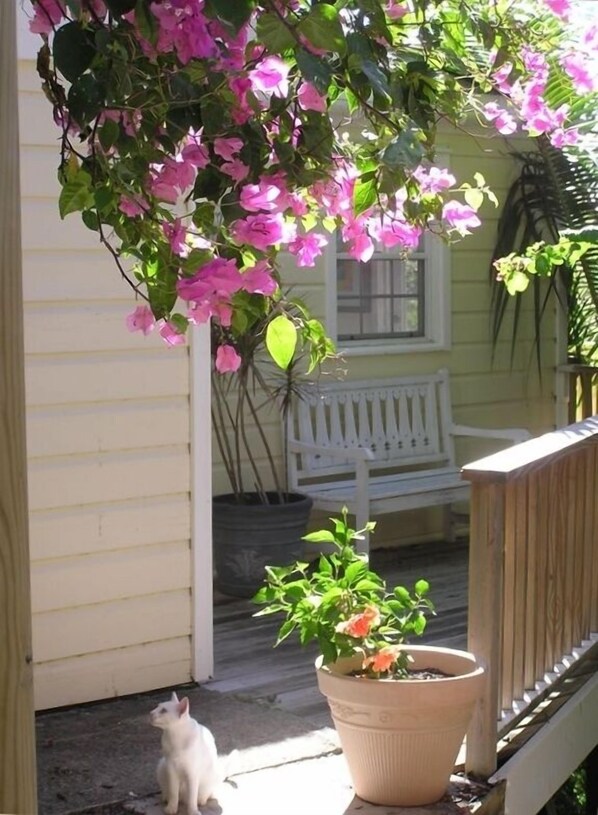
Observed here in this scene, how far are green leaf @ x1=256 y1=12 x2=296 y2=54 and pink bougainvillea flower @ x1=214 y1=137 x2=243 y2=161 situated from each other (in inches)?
10.3

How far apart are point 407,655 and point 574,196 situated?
4762 millimetres

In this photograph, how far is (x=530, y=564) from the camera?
4.00 meters

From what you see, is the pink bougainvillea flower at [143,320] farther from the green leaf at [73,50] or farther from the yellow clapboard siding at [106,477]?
the yellow clapboard siding at [106,477]

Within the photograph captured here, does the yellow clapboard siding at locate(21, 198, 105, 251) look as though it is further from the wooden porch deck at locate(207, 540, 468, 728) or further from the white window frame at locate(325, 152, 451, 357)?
the white window frame at locate(325, 152, 451, 357)

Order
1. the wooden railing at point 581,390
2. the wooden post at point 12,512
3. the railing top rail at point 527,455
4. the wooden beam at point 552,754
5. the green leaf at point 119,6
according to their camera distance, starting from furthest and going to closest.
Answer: the wooden railing at point 581,390
the wooden beam at point 552,754
the railing top rail at point 527,455
the green leaf at point 119,6
the wooden post at point 12,512

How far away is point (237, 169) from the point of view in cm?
178

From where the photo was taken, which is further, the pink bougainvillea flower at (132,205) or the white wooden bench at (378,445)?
the white wooden bench at (378,445)

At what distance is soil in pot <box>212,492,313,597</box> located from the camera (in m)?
6.12

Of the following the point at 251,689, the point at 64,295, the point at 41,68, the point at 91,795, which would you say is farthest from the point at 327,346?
the point at 251,689

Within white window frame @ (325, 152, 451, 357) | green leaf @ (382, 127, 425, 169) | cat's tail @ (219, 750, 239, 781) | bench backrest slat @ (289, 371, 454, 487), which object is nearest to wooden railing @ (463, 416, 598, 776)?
cat's tail @ (219, 750, 239, 781)

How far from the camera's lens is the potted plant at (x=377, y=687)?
334cm

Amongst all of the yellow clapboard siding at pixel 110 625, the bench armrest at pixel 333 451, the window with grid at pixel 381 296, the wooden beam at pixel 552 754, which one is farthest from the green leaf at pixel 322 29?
the window with grid at pixel 381 296

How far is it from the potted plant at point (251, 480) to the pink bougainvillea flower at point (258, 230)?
140 inches

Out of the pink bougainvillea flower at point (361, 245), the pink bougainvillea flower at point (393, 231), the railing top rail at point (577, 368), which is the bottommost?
the railing top rail at point (577, 368)
